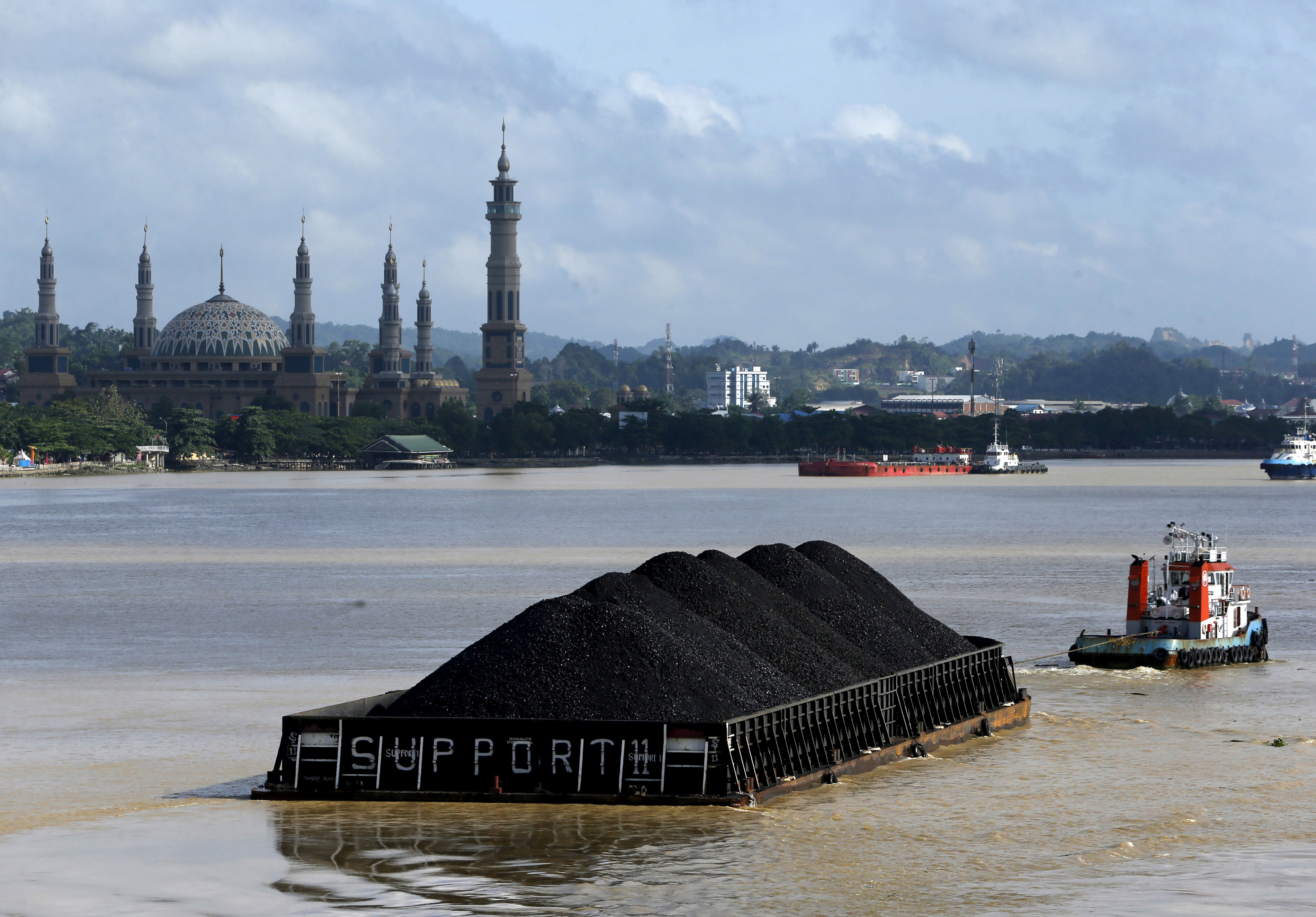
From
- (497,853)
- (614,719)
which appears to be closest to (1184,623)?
(614,719)

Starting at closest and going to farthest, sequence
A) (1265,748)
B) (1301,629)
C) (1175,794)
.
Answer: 1. (1175,794)
2. (1265,748)
3. (1301,629)

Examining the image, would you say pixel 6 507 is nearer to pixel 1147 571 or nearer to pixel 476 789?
pixel 1147 571

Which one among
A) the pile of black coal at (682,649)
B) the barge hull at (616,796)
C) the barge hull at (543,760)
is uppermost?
the pile of black coal at (682,649)

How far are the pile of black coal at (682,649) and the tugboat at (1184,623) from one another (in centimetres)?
1100

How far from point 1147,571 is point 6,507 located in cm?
12909

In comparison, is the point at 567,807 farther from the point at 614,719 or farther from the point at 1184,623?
the point at 1184,623

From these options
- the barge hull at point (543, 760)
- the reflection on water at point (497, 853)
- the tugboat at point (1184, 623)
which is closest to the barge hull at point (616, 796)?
the barge hull at point (543, 760)

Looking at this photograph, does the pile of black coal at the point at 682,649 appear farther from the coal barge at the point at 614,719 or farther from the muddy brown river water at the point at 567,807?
the muddy brown river water at the point at 567,807

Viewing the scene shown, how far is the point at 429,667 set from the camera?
161 feet

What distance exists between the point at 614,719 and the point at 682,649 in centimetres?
237

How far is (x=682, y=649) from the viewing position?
32.4 m

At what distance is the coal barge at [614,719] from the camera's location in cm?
3042

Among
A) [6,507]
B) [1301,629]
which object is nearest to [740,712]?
[1301,629]

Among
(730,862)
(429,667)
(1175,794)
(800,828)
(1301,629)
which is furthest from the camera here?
(1301,629)
